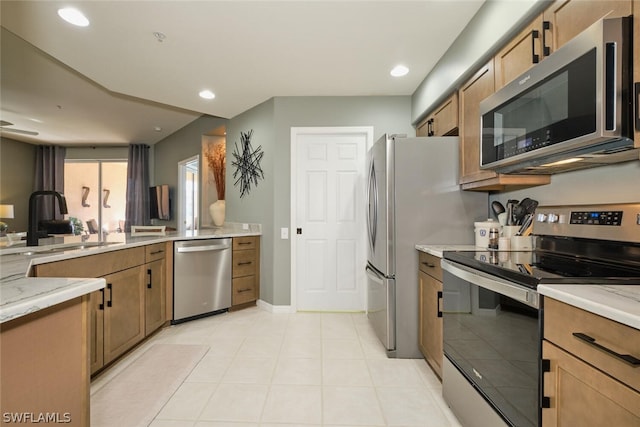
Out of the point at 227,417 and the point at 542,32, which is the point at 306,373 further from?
the point at 542,32

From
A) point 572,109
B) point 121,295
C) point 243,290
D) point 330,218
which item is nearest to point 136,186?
point 243,290

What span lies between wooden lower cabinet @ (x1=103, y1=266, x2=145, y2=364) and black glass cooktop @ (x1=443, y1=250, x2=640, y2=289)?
7.48 ft

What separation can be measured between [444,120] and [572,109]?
1.40 meters

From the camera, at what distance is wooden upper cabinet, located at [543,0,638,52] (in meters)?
1.07

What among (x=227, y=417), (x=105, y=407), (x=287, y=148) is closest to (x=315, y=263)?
(x=287, y=148)

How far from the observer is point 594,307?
0.80 meters

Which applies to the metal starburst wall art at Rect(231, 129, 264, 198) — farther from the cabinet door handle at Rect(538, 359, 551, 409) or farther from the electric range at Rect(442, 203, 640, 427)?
the cabinet door handle at Rect(538, 359, 551, 409)

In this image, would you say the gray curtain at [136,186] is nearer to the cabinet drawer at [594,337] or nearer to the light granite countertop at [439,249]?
the light granite countertop at [439,249]

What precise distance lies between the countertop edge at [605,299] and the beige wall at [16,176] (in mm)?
8549

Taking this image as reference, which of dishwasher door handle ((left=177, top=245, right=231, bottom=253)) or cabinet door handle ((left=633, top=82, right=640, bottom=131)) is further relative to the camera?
dishwasher door handle ((left=177, top=245, right=231, bottom=253))

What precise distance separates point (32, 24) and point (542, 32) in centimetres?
311

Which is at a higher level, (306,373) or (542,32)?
(542,32)

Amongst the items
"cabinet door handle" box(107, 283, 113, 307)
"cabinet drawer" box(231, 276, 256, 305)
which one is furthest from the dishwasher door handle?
"cabinet door handle" box(107, 283, 113, 307)

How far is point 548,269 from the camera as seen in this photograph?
1.19 meters
